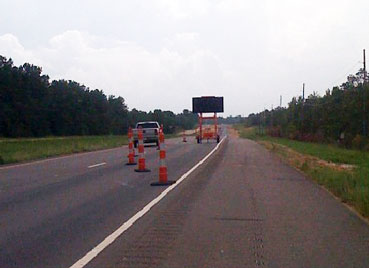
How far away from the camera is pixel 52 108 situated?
9462 centimetres

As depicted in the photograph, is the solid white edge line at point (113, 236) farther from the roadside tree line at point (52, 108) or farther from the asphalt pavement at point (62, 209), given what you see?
the roadside tree line at point (52, 108)

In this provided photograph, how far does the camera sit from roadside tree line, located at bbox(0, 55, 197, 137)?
81.2 m

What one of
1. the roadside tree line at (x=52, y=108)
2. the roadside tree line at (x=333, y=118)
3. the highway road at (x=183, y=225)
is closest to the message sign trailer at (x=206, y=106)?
the roadside tree line at (x=333, y=118)

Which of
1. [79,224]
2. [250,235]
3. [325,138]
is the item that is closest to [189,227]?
[250,235]

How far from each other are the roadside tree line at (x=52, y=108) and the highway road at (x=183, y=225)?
211ft

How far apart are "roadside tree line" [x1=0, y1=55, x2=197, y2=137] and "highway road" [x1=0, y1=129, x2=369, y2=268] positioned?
64342mm

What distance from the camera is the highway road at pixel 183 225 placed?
8305mm

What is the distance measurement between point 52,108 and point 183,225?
86249mm

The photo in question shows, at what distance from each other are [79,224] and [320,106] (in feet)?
199

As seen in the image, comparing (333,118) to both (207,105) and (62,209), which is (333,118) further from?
(62,209)

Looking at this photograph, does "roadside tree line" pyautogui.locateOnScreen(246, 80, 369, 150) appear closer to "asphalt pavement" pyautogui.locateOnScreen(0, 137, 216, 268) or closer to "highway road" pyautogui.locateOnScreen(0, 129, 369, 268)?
"asphalt pavement" pyautogui.locateOnScreen(0, 137, 216, 268)

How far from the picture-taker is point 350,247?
9047 mm

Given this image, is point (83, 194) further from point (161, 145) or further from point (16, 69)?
point (16, 69)

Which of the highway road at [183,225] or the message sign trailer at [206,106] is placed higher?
the message sign trailer at [206,106]
